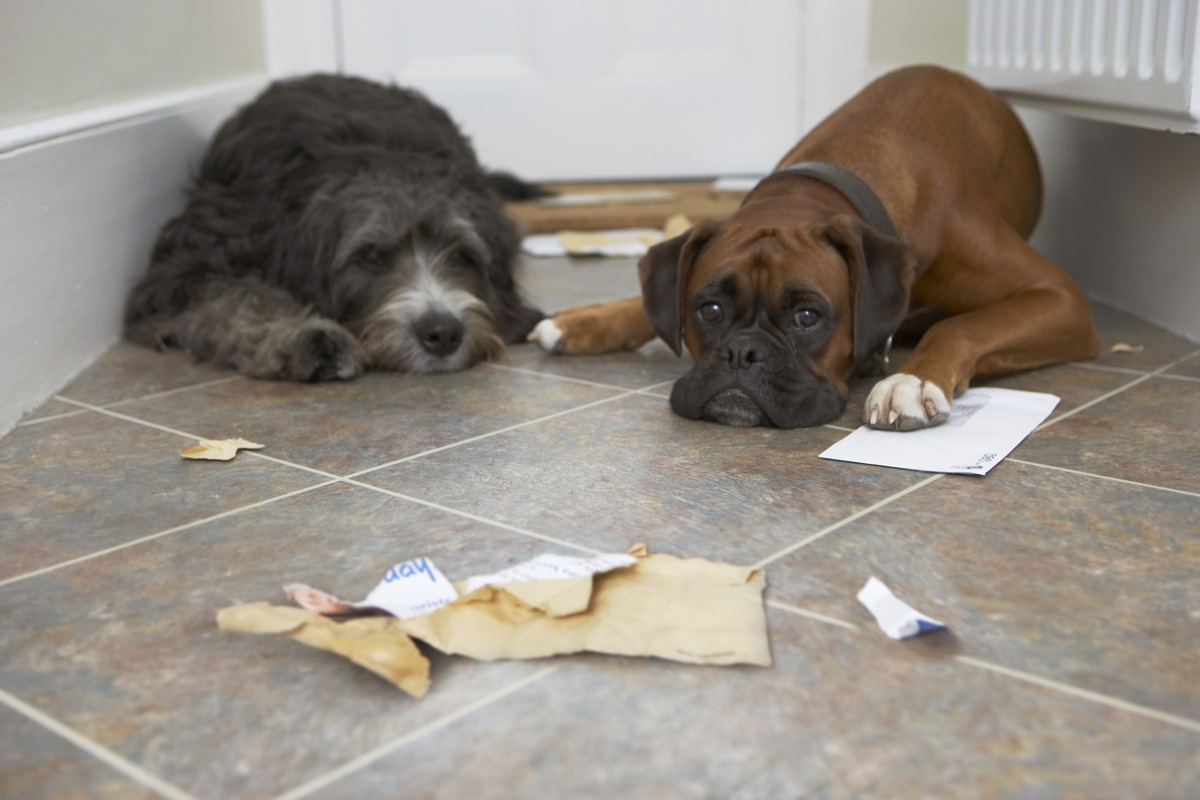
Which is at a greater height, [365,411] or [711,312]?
[711,312]

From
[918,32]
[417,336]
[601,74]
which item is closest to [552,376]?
[417,336]

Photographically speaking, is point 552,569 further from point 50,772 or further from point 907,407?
point 907,407

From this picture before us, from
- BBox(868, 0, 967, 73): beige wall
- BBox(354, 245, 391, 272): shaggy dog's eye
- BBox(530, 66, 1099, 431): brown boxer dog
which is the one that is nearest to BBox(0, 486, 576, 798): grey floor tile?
BBox(530, 66, 1099, 431): brown boxer dog

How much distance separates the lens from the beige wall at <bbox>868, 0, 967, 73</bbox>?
434 centimetres

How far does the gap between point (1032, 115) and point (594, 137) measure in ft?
5.88

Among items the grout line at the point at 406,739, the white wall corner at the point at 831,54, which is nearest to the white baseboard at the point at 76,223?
the grout line at the point at 406,739

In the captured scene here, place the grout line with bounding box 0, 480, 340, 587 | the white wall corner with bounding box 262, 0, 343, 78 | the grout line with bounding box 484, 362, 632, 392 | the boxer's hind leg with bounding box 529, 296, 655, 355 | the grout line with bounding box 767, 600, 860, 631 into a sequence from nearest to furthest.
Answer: the grout line with bounding box 767, 600, 860, 631
the grout line with bounding box 0, 480, 340, 587
the grout line with bounding box 484, 362, 632, 392
the boxer's hind leg with bounding box 529, 296, 655, 355
the white wall corner with bounding box 262, 0, 343, 78

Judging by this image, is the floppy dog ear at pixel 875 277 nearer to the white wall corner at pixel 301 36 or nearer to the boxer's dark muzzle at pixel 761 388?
the boxer's dark muzzle at pixel 761 388

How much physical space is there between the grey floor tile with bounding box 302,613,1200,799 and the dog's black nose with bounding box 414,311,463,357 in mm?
1448

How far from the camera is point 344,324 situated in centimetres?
274

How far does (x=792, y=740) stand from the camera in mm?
1081

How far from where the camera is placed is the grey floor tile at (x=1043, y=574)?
123 cm

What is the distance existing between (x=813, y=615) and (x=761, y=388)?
0.76m

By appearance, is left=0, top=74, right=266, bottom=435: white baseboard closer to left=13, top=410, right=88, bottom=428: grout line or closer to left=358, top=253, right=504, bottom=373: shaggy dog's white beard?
left=13, top=410, right=88, bottom=428: grout line
